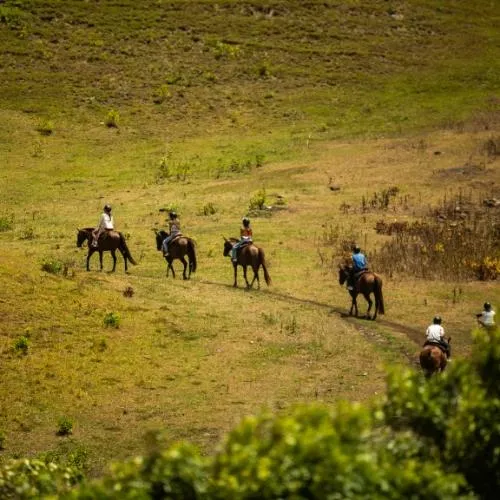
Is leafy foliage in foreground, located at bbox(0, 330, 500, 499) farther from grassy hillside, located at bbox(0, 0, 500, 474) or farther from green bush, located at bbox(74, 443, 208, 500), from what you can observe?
grassy hillside, located at bbox(0, 0, 500, 474)

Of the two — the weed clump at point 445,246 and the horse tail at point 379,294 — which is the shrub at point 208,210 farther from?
the horse tail at point 379,294

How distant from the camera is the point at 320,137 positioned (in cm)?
6312

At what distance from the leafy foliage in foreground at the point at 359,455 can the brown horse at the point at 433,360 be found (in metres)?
11.7

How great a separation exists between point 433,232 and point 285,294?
8.90 meters

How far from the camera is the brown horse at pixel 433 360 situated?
24656mm

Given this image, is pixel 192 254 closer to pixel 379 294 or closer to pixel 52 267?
pixel 52 267

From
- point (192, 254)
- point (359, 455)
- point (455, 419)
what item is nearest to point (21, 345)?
point (192, 254)

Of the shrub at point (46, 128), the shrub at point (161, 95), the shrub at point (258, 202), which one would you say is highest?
the shrub at point (161, 95)

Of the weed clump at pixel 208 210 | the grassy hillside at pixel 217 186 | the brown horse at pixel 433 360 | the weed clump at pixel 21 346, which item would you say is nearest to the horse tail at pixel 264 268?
the grassy hillside at pixel 217 186

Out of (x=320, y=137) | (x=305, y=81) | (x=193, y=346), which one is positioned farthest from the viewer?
(x=305, y=81)

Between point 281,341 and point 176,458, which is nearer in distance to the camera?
point 176,458

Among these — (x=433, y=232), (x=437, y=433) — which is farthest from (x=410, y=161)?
(x=437, y=433)

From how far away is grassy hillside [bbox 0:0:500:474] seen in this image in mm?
26172

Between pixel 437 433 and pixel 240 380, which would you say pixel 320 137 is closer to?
pixel 240 380
